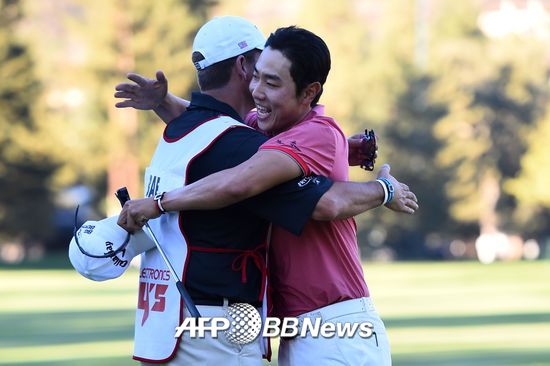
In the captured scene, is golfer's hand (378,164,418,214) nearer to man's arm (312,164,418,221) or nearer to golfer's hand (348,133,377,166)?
man's arm (312,164,418,221)

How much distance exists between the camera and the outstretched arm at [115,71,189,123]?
21.1 feet

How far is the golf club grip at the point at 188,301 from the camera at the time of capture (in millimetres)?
5164

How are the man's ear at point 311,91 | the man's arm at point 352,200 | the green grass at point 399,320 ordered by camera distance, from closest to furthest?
the man's arm at point 352,200, the man's ear at point 311,91, the green grass at point 399,320

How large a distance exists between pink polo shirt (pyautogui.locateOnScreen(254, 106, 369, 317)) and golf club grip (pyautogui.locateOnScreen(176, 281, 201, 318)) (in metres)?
0.49

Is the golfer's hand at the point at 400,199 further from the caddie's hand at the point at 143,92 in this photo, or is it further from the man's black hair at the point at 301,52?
the caddie's hand at the point at 143,92

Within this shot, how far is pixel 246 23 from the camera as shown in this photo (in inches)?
225

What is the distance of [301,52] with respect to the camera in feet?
17.5

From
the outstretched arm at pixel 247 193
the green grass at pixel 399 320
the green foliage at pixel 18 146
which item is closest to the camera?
the outstretched arm at pixel 247 193

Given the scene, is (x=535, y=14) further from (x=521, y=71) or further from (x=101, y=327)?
(x=101, y=327)

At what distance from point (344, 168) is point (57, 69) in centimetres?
8424

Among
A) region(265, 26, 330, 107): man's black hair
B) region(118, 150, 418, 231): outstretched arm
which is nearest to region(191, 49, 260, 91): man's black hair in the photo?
region(265, 26, 330, 107): man's black hair

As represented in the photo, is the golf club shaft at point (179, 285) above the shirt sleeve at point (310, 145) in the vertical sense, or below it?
below

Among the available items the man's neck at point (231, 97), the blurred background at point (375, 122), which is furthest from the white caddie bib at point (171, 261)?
the blurred background at point (375, 122)

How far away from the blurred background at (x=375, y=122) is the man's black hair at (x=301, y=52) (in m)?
42.9
